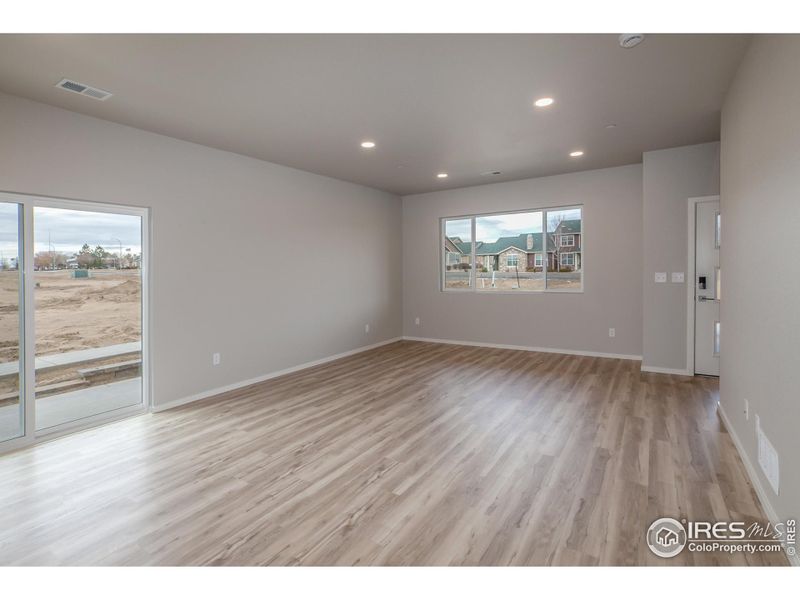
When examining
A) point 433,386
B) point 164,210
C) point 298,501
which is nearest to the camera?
point 298,501

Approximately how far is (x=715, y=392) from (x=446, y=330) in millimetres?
3935

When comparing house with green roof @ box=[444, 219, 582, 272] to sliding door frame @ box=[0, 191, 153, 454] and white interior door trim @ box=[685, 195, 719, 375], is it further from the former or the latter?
sliding door frame @ box=[0, 191, 153, 454]

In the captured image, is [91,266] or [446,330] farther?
[446,330]

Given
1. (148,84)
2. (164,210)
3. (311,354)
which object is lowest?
(311,354)

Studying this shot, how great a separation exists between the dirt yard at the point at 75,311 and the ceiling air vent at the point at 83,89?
4.64ft

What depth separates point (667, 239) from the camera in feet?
16.4

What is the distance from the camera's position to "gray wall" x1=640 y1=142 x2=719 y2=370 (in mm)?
4816

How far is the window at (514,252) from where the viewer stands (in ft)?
20.5

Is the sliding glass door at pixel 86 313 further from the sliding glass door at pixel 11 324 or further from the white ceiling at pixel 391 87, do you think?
the white ceiling at pixel 391 87

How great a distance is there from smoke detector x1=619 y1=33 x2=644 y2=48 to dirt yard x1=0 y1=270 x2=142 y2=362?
4223mm

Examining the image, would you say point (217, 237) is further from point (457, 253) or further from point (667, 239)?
point (667, 239)

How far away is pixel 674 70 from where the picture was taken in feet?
9.34
